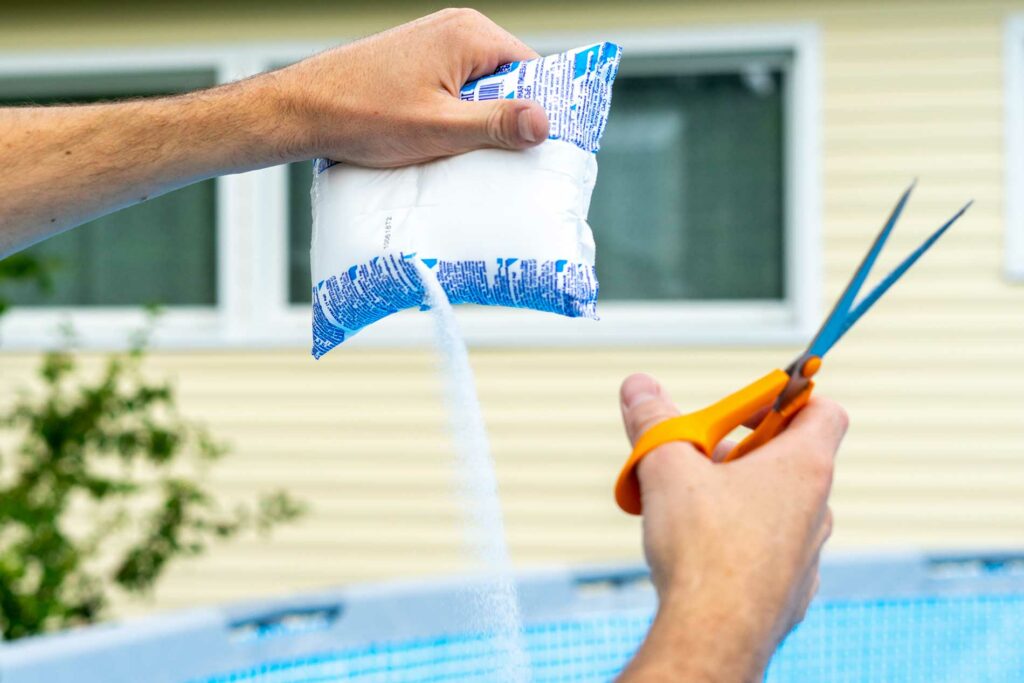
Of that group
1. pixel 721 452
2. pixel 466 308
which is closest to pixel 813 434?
pixel 721 452

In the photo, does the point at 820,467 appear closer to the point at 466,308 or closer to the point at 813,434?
the point at 813,434

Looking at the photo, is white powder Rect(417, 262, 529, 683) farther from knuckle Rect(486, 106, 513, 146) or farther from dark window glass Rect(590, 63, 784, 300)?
dark window glass Rect(590, 63, 784, 300)

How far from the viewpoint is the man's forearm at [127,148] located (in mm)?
1312

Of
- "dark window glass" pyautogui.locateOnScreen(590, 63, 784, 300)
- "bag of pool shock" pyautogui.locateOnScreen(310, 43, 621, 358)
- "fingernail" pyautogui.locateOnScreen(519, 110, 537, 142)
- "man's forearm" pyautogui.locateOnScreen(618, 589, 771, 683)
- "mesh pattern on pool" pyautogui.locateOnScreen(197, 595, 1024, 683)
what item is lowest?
"mesh pattern on pool" pyautogui.locateOnScreen(197, 595, 1024, 683)

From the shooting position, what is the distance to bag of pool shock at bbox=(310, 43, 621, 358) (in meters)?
1.33

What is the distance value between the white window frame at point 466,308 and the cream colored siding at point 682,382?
7 centimetres

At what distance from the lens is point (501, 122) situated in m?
1.26

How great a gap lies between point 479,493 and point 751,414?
1.13 ft

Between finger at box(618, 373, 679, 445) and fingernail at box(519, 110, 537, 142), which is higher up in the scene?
fingernail at box(519, 110, 537, 142)

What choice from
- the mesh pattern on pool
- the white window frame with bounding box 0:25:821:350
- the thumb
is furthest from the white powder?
the white window frame with bounding box 0:25:821:350

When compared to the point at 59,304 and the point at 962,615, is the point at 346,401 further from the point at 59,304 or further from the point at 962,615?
the point at 962,615

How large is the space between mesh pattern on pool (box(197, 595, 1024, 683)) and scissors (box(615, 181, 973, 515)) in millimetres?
1419

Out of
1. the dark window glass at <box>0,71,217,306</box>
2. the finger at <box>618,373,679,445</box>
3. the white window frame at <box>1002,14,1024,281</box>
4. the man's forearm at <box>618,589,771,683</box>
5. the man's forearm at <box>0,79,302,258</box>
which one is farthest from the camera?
the dark window glass at <box>0,71,217,306</box>

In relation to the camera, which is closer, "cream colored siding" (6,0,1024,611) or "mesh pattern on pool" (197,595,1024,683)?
"mesh pattern on pool" (197,595,1024,683)
